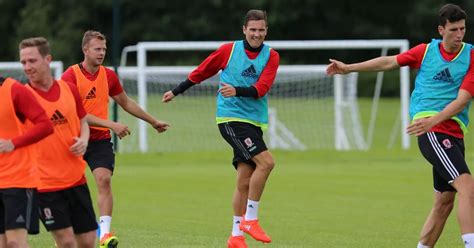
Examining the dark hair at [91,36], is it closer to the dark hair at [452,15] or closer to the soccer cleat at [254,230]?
the soccer cleat at [254,230]

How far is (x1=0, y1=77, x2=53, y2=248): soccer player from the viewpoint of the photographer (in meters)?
8.82

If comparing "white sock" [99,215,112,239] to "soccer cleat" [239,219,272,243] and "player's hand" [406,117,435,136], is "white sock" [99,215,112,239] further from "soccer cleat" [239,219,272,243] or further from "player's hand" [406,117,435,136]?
"player's hand" [406,117,435,136]

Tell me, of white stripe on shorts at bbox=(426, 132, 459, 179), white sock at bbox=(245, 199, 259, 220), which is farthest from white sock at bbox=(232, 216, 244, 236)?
white stripe on shorts at bbox=(426, 132, 459, 179)

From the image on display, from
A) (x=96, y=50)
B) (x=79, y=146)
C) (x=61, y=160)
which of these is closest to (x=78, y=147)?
(x=79, y=146)

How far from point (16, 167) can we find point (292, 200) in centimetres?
892

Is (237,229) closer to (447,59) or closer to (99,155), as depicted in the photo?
(99,155)

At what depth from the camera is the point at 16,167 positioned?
902 cm

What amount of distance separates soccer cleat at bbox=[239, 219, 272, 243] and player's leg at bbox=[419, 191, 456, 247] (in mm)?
1724

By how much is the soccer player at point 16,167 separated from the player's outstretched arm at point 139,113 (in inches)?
115

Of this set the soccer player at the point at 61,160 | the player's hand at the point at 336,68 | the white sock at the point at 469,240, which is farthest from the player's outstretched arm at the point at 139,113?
the white sock at the point at 469,240

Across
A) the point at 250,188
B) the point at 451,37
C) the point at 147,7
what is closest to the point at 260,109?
the point at 250,188

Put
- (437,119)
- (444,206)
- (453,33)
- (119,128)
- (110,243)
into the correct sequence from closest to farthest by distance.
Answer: (437,119) → (453,33) → (444,206) → (119,128) → (110,243)

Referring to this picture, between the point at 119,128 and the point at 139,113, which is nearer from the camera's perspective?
the point at 119,128

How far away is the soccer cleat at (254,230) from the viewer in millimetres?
11711
